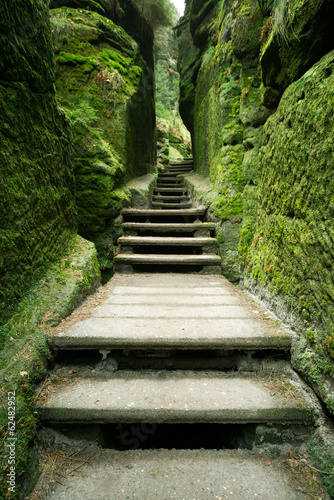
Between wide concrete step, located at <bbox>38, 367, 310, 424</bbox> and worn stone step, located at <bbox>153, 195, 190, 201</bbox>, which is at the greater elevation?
worn stone step, located at <bbox>153, 195, 190, 201</bbox>

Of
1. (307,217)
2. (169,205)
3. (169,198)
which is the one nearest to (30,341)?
(307,217)

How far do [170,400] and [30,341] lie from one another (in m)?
0.92

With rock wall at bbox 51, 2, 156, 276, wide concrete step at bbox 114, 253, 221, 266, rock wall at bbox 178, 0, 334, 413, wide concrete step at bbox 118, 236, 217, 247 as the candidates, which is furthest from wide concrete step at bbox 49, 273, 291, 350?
rock wall at bbox 51, 2, 156, 276

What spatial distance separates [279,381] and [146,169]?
5.53 m

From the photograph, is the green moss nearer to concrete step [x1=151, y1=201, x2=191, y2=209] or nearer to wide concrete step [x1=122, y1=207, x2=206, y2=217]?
wide concrete step [x1=122, y1=207, x2=206, y2=217]

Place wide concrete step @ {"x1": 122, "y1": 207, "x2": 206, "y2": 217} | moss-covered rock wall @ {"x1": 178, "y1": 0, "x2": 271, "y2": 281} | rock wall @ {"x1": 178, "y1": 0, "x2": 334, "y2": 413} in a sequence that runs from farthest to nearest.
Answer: wide concrete step @ {"x1": 122, "y1": 207, "x2": 206, "y2": 217} < moss-covered rock wall @ {"x1": 178, "y1": 0, "x2": 271, "y2": 281} < rock wall @ {"x1": 178, "y1": 0, "x2": 334, "y2": 413}

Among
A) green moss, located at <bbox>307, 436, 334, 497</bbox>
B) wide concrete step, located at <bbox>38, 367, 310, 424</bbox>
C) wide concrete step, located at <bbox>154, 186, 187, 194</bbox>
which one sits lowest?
green moss, located at <bbox>307, 436, 334, 497</bbox>

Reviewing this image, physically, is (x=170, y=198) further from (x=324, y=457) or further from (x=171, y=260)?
(x=324, y=457)

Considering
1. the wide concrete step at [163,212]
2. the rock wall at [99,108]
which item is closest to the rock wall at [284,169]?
A: the wide concrete step at [163,212]

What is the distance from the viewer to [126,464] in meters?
1.25

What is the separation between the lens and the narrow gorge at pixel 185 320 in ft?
3.97

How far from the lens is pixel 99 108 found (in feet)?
13.0

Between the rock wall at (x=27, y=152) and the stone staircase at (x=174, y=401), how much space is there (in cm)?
54

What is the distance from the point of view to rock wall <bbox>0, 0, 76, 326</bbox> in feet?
5.01
